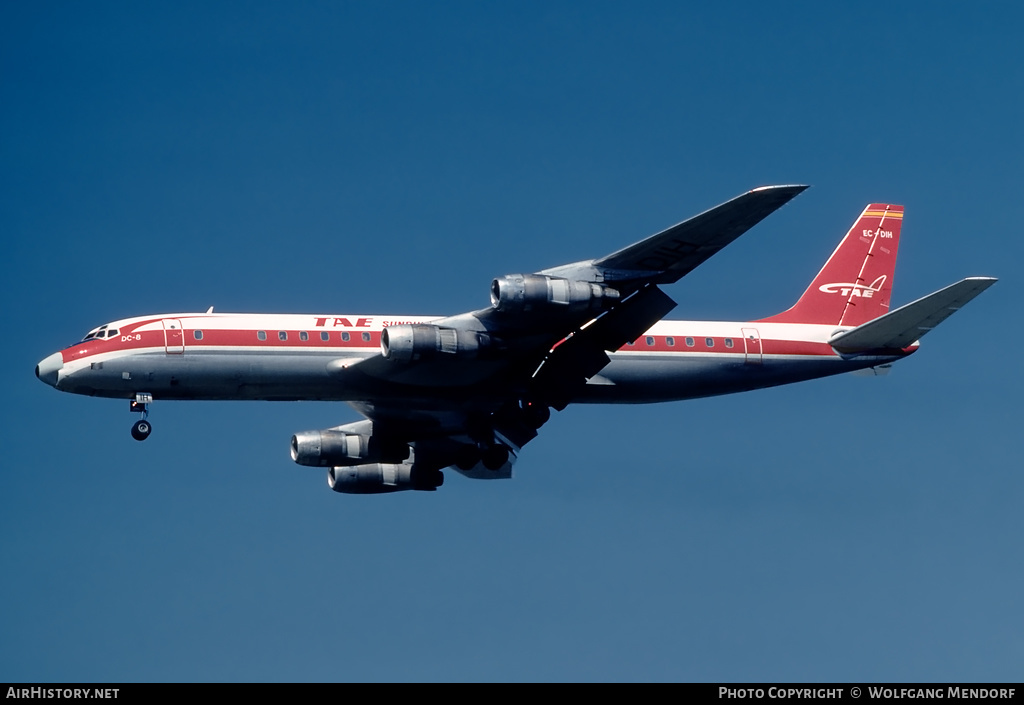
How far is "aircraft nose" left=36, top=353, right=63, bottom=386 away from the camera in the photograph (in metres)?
45.7

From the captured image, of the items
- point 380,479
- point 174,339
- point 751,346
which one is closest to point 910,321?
point 751,346

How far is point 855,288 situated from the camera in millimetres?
52469

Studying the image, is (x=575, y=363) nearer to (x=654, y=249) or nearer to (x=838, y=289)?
(x=654, y=249)

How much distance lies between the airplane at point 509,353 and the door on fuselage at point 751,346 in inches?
1.9

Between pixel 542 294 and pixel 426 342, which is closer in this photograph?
pixel 542 294

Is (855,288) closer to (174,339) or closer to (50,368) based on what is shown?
(174,339)

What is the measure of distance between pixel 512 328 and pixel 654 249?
16.7 feet

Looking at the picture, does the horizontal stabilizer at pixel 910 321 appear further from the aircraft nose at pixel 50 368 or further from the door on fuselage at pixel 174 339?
the aircraft nose at pixel 50 368

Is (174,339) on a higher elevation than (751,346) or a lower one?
higher

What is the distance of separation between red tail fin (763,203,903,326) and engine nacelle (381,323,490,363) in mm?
12761

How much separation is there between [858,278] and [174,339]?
25039 mm

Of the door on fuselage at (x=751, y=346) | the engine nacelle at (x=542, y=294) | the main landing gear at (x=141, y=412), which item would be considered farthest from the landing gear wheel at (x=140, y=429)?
the door on fuselage at (x=751, y=346)

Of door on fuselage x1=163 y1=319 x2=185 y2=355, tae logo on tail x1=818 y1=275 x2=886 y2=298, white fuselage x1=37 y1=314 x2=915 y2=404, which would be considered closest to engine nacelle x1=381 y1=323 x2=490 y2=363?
white fuselage x1=37 y1=314 x2=915 y2=404
